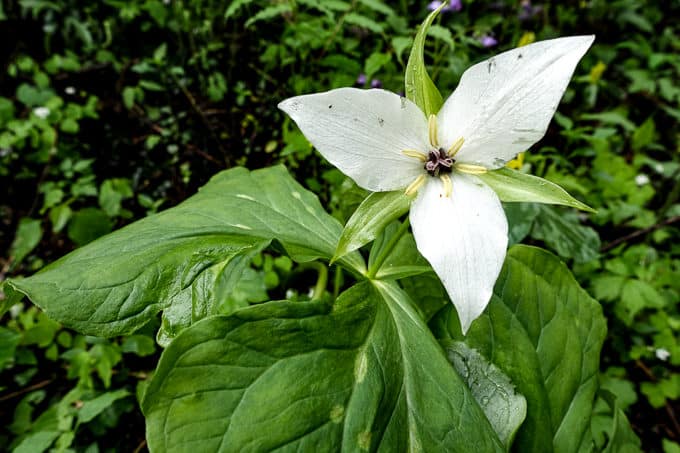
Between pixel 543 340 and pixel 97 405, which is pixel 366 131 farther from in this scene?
pixel 97 405

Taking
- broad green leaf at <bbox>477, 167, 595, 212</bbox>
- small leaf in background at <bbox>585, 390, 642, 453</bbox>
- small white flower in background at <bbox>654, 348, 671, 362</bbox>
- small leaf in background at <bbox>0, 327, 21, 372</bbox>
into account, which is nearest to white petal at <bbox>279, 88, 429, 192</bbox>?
broad green leaf at <bbox>477, 167, 595, 212</bbox>

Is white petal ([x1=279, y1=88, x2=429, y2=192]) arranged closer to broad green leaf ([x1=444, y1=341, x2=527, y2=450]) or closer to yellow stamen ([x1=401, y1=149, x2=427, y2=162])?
yellow stamen ([x1=401, y1=149, x2=427, y2=162])

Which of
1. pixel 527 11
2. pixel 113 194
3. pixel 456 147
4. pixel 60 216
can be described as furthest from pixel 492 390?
pixel 527 11

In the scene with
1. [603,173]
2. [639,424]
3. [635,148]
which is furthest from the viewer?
[635,148]

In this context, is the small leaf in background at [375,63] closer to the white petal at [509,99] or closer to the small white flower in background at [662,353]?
the white petal at [509,99]

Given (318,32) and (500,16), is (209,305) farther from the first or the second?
(500,16)

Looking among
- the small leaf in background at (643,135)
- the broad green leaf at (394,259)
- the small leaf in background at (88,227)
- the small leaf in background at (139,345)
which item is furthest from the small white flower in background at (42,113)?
the small leaf in background at (643,135)

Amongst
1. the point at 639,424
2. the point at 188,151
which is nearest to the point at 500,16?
the point at 188,151

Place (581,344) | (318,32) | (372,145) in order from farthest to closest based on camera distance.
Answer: (318,32) → (581,344) → (372,145)
